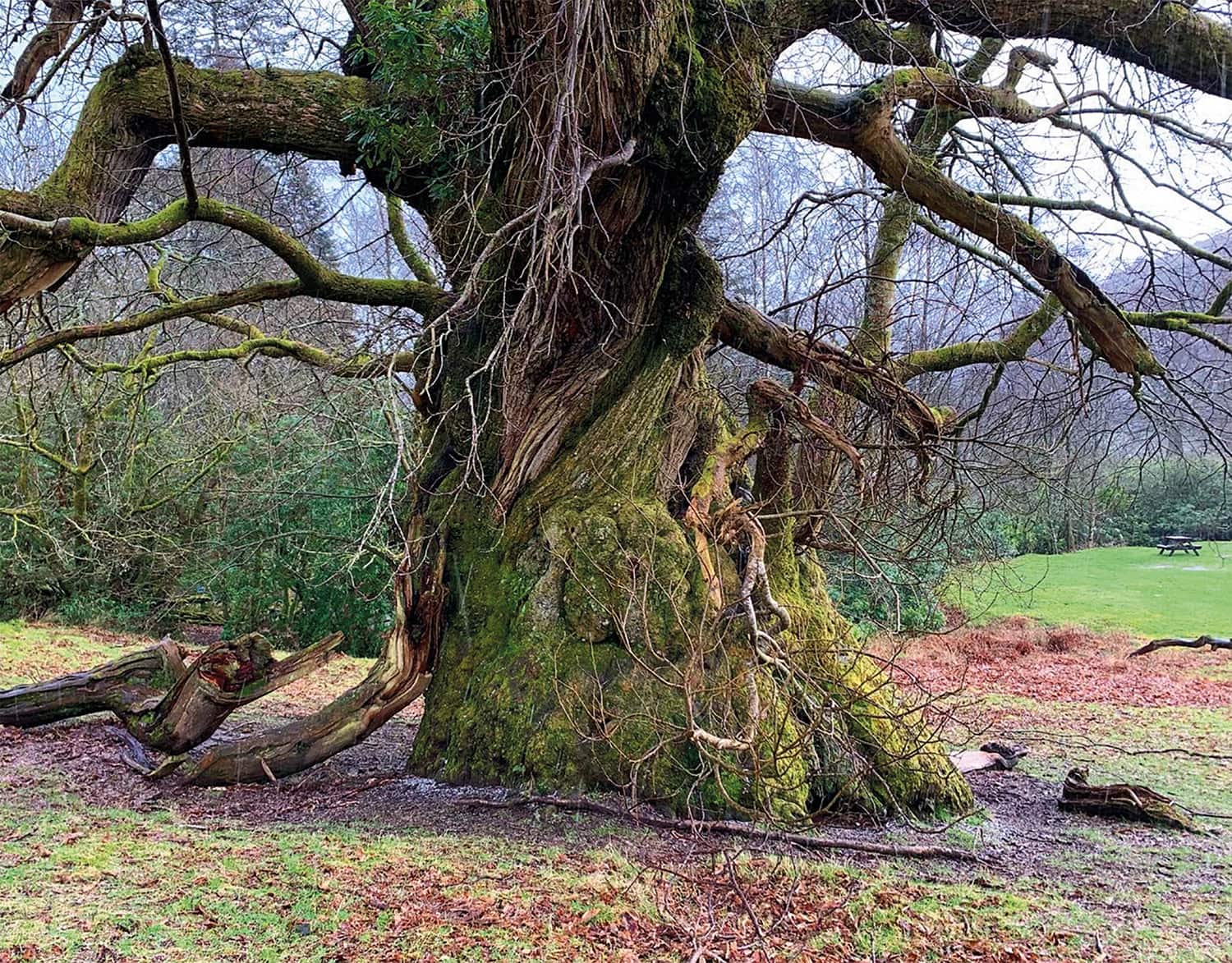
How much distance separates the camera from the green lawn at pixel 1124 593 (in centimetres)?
1691

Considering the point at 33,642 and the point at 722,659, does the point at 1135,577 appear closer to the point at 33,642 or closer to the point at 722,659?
the point at 722,659

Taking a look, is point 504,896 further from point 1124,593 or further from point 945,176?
point 1124,593

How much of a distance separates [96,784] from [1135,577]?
21298mm

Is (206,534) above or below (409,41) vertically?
below

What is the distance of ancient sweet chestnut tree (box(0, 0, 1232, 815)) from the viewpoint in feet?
16.0

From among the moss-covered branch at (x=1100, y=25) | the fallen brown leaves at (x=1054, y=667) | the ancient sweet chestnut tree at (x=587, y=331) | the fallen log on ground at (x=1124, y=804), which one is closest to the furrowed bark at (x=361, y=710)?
the ancient sweet chestnut tree at (x=587, y=331)

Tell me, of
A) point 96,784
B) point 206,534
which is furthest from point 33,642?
point 96,784

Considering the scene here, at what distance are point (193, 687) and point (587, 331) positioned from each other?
133 inches

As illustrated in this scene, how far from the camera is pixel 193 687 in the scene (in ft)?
19.1

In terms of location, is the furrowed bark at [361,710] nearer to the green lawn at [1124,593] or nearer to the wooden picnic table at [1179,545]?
the green lawn at [1124,593]

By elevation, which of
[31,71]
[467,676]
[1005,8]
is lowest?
[467,676]

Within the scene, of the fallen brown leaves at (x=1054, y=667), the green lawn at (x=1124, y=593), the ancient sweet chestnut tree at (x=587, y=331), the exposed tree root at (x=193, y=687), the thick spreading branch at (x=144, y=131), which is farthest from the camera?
the green lawn at (x=1124, y=593)

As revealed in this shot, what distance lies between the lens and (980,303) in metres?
8.09

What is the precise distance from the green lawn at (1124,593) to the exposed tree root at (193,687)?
39.8 ft
